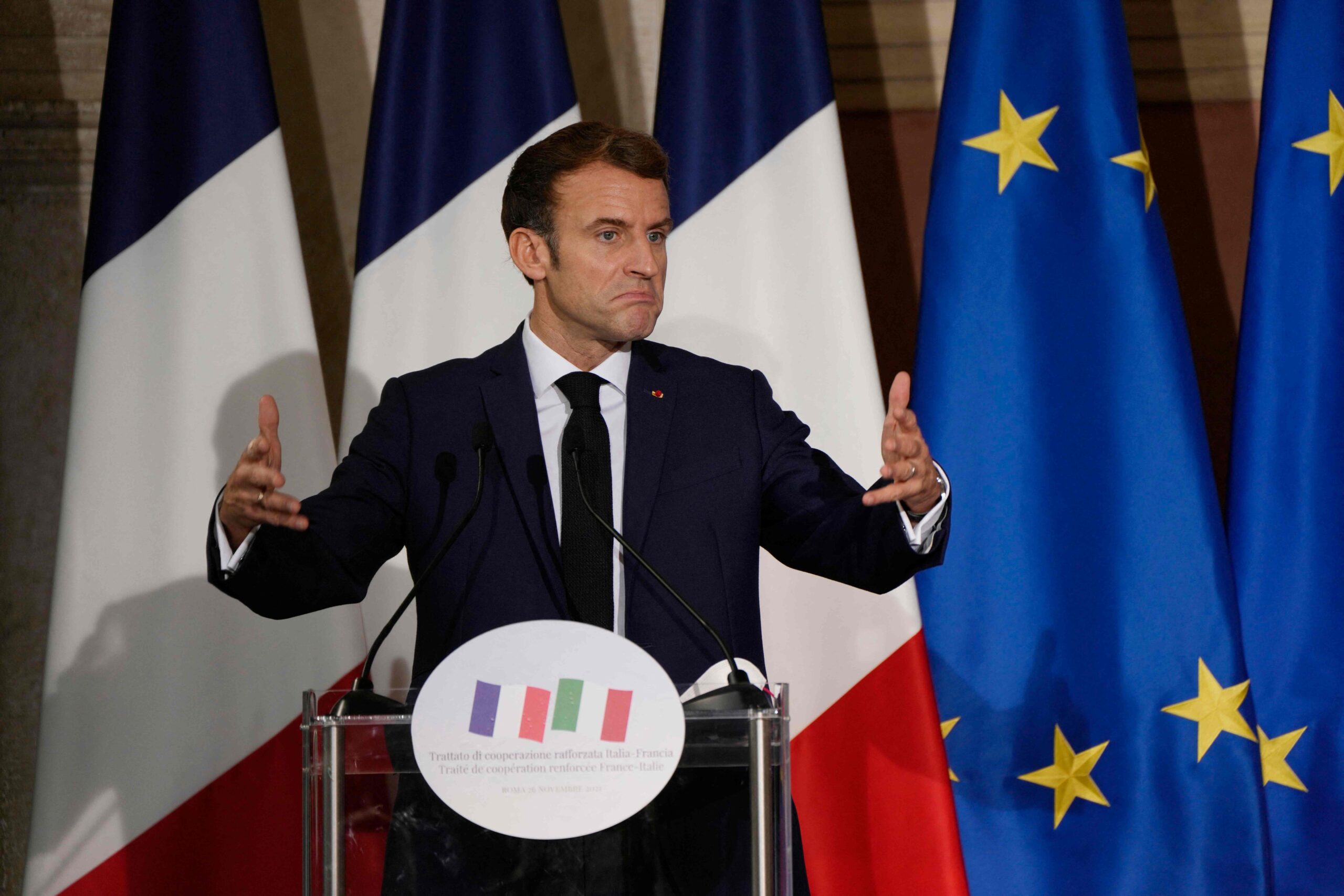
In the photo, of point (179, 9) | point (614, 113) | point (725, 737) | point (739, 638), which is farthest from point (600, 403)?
point (614, 113)

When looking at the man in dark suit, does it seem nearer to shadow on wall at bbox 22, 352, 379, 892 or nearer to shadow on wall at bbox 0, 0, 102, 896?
shadow on wall at bbox 22, 352, 379, 892

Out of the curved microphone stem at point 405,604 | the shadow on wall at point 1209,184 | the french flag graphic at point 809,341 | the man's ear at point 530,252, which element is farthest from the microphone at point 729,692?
the shadow on wall at point 1209,184

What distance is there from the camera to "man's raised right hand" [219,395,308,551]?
128 cm

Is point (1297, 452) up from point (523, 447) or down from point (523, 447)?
up

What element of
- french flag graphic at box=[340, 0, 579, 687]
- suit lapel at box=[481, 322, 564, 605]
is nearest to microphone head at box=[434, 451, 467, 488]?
suit lapel at box=[481, 322, 564, 605]

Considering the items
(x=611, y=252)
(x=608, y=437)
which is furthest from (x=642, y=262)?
(x=608, y=437)

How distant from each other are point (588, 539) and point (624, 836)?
0.43m

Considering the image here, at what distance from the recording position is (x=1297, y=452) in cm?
260

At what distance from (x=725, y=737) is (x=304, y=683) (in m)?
1.47

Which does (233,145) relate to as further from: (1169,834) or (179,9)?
(1169,834)

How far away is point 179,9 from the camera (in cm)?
251

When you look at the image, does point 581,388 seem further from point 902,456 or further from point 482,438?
point 902,456

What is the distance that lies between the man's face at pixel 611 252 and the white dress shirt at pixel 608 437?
0.17 ft

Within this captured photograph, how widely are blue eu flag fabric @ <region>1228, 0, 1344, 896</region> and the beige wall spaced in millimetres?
514
